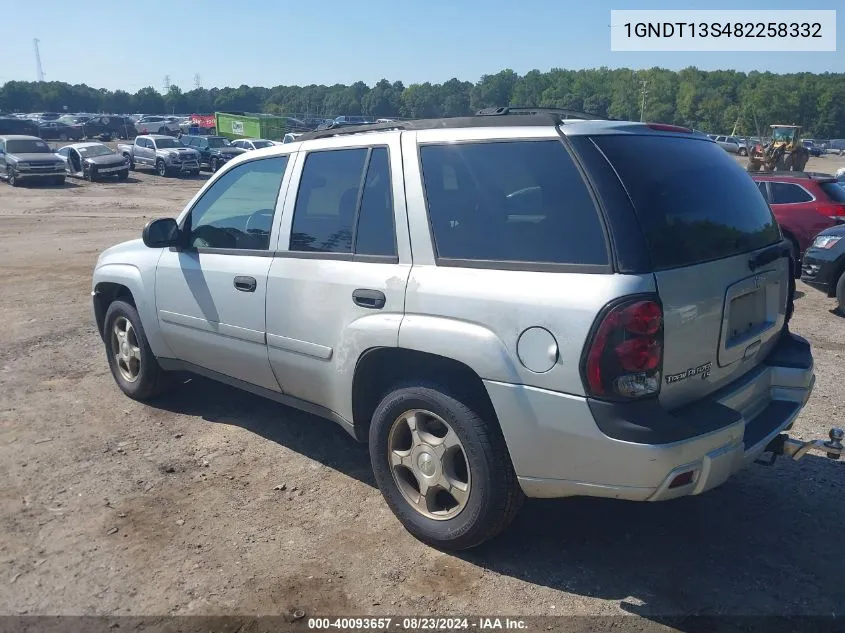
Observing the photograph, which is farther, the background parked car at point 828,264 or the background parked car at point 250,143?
the background parked car at point 250,143

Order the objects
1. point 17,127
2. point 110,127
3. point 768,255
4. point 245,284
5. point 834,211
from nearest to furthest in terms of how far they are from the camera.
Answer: point 768,255 < point 245,284 < point 834,211 < point 17,127 < point 110,127

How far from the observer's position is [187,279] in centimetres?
461

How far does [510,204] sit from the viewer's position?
3102mm

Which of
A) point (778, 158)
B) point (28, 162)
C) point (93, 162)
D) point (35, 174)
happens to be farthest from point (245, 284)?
point (93, 162)

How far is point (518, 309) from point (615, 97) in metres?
83.5

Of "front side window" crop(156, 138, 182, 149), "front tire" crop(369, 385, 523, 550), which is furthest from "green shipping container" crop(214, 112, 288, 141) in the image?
"front tire" crop(369, 385, 523, 550)

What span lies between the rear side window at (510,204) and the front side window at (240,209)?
1217 mm

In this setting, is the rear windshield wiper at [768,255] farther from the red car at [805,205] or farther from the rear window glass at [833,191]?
the rear window glass at [833,191]

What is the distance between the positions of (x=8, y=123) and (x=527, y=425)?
60.3 m

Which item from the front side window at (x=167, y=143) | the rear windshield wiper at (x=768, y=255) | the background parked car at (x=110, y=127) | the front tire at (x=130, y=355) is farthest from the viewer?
the background parked car at (x=110, y=127)

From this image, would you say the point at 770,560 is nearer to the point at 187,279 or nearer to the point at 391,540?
the point at 391,540

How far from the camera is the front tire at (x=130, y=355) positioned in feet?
17.0

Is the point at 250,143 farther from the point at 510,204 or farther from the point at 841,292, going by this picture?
the point at 510,204

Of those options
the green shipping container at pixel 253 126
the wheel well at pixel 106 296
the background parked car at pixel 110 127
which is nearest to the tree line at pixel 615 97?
the green shipping container at pixel 253 126
